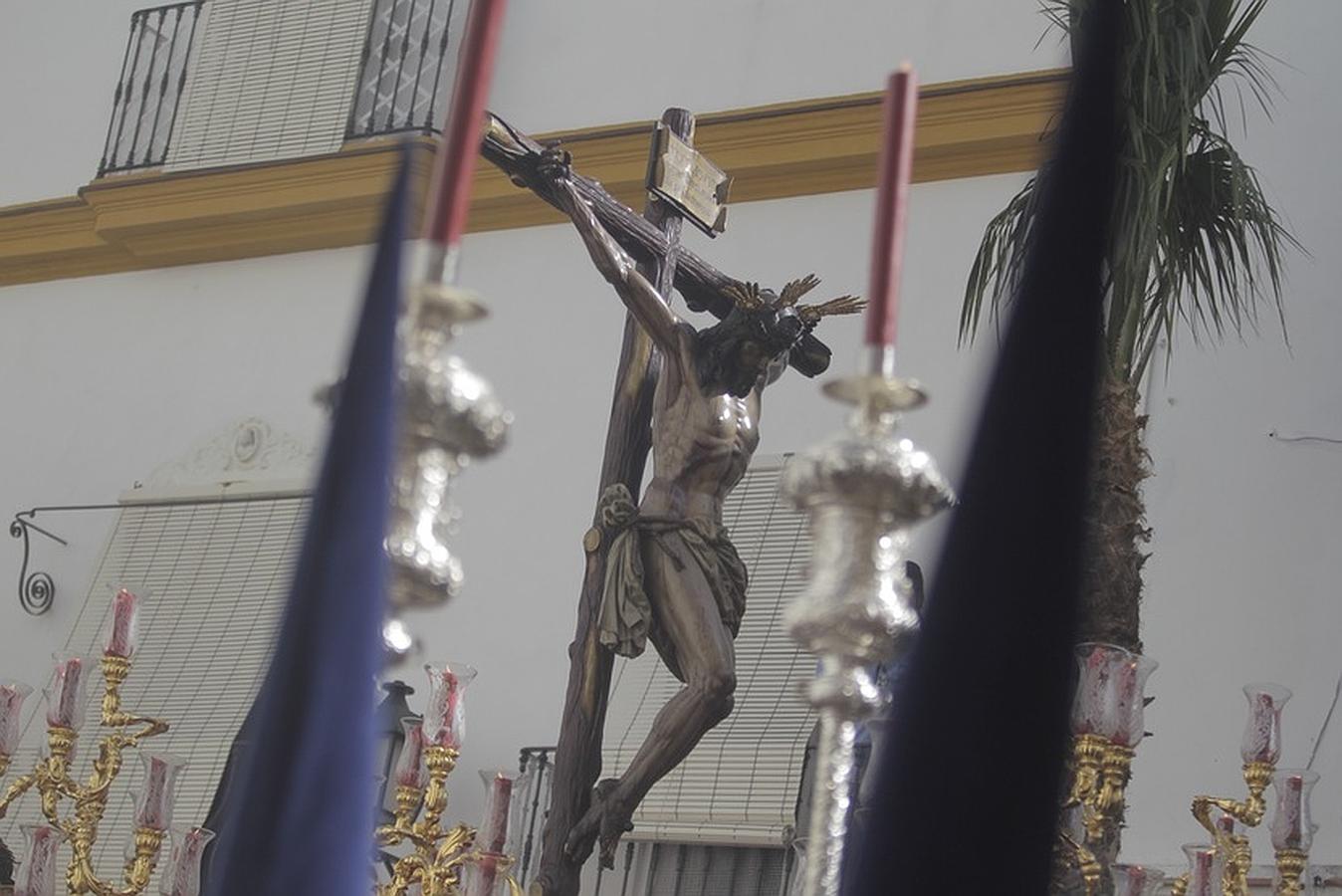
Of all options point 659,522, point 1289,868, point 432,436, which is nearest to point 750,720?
point 659,522

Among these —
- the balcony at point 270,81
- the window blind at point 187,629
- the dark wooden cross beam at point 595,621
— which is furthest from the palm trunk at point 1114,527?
the balcony at point 270,81

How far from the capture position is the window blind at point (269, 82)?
27.0 feet

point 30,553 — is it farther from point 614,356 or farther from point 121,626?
point 121,626

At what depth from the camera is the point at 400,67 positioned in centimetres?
811

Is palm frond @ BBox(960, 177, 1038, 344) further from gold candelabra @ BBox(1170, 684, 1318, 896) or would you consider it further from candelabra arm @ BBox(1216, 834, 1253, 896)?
candelabra arm @ BBox(1216, 834, 1253, 896)

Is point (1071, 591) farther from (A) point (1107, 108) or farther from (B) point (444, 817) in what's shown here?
(B) point (444, 817)

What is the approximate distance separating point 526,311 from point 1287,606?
102 inches

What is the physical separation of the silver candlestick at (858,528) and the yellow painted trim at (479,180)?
4.81 metres

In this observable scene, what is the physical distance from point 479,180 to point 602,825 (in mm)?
4128

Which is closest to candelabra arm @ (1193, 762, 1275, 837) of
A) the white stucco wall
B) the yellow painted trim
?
the white stucco wall

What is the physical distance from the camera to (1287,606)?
232 inches

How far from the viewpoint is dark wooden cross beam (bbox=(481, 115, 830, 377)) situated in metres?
4.04

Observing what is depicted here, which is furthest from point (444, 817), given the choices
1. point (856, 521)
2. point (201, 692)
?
point (856, 521)

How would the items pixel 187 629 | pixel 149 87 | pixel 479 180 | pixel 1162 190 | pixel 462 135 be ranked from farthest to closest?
pixel 149 87 → pixel 479 180 → pixel 187 629 → pixel 1162 190 → pixel 462 135
